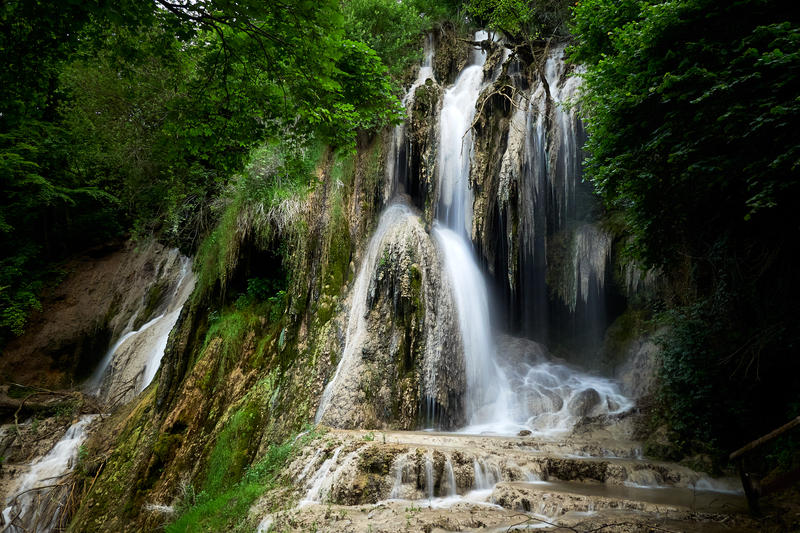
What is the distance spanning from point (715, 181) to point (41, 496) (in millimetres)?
15052

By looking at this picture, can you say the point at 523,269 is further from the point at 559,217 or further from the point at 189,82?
the point at 189,82

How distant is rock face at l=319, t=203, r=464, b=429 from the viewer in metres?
7.67

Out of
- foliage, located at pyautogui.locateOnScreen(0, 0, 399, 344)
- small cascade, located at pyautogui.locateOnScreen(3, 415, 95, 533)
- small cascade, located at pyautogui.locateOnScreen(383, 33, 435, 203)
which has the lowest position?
small cascade, located at pyautogui.locateOnScreen(3, 415, 95, 533)

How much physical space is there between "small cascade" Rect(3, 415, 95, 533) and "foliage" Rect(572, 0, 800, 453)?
13550 mm

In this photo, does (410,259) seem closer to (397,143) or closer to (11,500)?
(397,143)

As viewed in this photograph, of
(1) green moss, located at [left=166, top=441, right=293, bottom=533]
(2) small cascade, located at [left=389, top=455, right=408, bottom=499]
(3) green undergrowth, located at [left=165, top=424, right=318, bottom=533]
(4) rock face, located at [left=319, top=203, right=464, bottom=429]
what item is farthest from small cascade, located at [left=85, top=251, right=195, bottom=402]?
(2) small cascade, located at [left=389, top=455, right=408, bottom=499]

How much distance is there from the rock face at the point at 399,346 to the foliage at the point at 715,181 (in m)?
3.88

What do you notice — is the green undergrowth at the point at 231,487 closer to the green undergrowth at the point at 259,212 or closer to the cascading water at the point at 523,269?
the cascading water at the point at 523,269

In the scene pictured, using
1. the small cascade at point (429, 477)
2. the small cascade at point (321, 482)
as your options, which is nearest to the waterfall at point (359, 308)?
the small cascade at point (321, 482)

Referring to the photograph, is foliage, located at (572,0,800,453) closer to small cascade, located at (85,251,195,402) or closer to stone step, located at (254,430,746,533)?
stone step, located at (254,430,746,533)

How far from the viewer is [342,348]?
841 centimetres

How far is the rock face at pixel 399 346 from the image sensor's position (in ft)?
25.2

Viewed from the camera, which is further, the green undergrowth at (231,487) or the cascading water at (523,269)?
the cascading water at (523,269)

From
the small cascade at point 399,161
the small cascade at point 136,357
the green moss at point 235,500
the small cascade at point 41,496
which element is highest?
the small cascade at point 399,161
